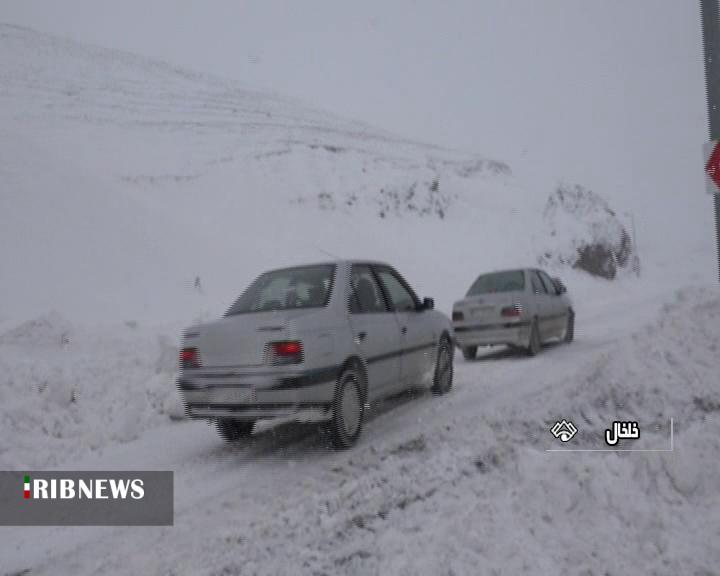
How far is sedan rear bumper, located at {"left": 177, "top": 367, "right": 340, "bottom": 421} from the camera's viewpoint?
484cm

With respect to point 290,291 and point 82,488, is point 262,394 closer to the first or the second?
point 290,291


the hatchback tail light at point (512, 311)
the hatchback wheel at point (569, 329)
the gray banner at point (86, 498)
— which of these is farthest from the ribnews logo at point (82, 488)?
the hatchback wheel at point (569, 329)

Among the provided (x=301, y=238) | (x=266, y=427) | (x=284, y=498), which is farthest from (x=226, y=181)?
(x=284, y=498)

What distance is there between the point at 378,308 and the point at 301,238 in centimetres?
1781

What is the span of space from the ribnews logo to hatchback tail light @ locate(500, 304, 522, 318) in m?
6.62

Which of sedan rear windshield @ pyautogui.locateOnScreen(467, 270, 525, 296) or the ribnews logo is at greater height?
sedan rear windshield @ pyautogui.locateOnScreen(467, 270, 525, 296)

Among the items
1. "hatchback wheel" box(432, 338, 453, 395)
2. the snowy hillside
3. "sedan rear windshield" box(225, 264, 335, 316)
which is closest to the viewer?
the snowy hillside

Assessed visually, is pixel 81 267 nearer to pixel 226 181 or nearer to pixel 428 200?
pixel 226 181

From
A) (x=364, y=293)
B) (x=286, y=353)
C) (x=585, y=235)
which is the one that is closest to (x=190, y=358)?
(x=286, y=353)

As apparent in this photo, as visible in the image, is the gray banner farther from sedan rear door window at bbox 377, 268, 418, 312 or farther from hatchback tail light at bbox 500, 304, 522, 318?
hatchback tail light at bbox 500, 304, 522, 318

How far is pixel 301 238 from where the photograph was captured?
23781 mm

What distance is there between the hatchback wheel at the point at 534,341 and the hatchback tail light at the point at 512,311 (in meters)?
0.49

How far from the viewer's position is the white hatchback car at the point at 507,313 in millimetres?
9742

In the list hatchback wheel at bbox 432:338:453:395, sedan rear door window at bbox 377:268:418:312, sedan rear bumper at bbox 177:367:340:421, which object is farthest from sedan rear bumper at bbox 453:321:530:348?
sedan rear bumper at bbox 177:367:340:421
